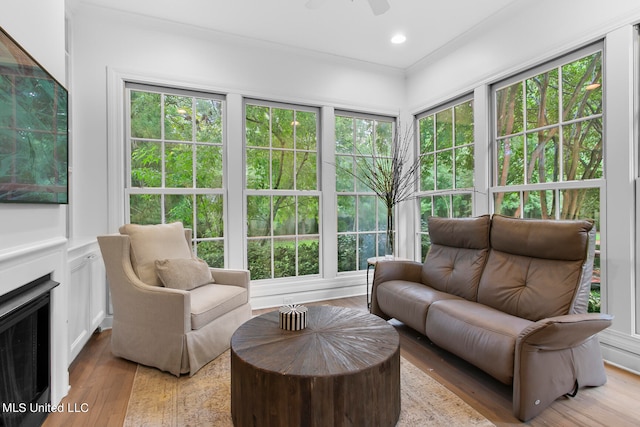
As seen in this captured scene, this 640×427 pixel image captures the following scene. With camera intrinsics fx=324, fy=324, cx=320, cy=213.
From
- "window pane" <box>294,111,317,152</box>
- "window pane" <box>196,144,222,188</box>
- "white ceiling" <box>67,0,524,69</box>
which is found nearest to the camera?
"white ceiling" <box>67,0,524,69</box>

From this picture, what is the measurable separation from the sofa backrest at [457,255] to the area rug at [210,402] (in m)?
0.84

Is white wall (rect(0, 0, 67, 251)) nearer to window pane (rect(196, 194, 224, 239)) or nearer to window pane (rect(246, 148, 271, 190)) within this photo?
window pane (rect(196, 194, 224, 239))

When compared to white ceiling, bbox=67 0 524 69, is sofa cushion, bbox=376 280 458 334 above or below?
below

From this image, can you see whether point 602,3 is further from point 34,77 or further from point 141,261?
point 141,261

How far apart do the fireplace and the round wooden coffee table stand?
0.99 meters

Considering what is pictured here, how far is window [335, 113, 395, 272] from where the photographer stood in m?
4.03

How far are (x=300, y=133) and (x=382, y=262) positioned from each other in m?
1.79

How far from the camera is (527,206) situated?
9.59ft

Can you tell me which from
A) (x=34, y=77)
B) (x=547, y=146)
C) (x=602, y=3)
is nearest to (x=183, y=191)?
(x=34, y=77)

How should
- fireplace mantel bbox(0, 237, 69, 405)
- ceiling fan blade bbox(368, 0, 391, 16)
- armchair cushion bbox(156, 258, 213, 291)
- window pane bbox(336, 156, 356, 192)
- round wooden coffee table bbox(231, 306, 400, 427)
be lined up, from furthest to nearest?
window pane bbox(336, 156, 356, 192) → armchair cushion bbox(156, 258, 213, 291) → ceiling fan blade bbox(368, 0, 391, 16) → fireplace mantel bbox(0, 237, 69, 405) → round wooden coffee table bbox(231, 306, 400, 427)

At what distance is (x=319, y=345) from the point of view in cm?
163

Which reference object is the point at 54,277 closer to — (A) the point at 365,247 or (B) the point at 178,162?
(B) the point at 178,162

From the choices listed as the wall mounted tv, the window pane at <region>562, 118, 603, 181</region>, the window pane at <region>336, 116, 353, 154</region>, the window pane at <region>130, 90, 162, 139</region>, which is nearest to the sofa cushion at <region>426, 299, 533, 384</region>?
the window pane at <region>562, 118, 603, 181</region>

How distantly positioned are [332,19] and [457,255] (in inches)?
98.8
